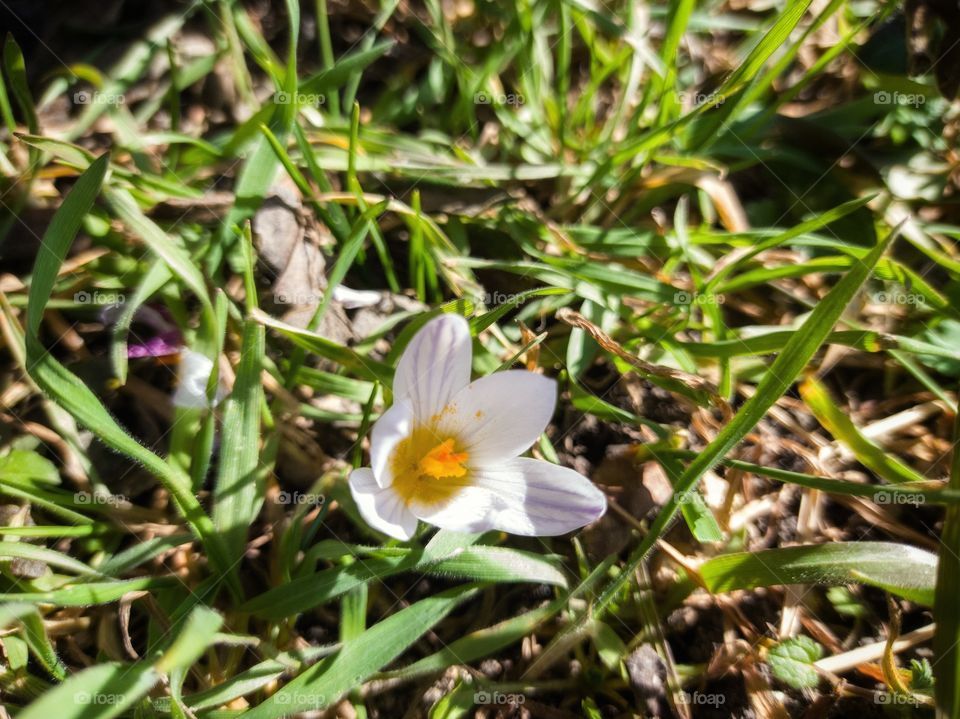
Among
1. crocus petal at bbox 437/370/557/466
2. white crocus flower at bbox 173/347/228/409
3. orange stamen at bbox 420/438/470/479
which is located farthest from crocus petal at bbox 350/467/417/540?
white crocus flower at bbox 173/347/228/409

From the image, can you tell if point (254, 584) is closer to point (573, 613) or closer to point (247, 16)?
point (573, 613)

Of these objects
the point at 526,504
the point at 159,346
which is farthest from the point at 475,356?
the point at 159,346

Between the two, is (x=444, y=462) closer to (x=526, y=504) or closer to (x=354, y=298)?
(x=526, y=504)

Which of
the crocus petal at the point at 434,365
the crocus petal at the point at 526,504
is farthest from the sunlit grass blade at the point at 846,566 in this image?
the crocus petal at the point at 434,365

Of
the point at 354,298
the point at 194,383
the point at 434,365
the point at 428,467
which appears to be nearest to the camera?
the point at 434,365

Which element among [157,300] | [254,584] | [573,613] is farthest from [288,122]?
[573,613]

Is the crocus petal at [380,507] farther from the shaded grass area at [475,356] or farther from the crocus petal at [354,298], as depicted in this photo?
the crocus petal at [354,298]
